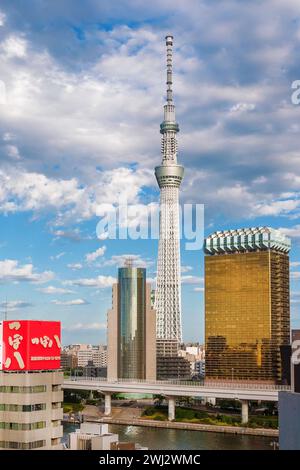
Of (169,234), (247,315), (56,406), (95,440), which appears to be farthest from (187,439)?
(169,234)

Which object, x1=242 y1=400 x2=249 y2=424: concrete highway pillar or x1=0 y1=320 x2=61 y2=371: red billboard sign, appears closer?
x1=0 y1=320 x2=61 y2=371: red billboard sign

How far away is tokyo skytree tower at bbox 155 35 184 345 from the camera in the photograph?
11481 cm

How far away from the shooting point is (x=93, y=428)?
29.2 m

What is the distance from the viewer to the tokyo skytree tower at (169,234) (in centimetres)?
11481

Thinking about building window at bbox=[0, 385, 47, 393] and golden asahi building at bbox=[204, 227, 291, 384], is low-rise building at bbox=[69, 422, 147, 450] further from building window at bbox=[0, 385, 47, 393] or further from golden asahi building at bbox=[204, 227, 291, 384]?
golden asahi building at bbox=[204, 227, 291, 384]

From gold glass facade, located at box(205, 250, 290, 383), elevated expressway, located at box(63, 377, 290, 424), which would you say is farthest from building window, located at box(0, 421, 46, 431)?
gold glass facade, located at box(205, 250, 290, 383)

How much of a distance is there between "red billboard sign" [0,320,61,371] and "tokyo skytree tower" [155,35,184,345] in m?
86.9

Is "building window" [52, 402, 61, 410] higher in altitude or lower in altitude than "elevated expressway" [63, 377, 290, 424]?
higher

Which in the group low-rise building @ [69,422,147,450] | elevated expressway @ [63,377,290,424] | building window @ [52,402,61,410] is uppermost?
building window @ [52,402,61,410]

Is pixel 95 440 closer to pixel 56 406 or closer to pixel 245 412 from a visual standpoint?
pixel 56 406

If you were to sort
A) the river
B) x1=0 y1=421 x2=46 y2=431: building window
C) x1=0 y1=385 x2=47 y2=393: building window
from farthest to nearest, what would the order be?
1. the river
2. x1=0 y1=385 x2=47 y2=393: building window
3. x1=0 y1=421 x2=46 y2=431: building window

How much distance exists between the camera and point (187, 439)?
55.3 metres

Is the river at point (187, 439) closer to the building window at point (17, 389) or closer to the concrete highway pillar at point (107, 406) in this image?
the concrete highway pillar at point (107, 406)
